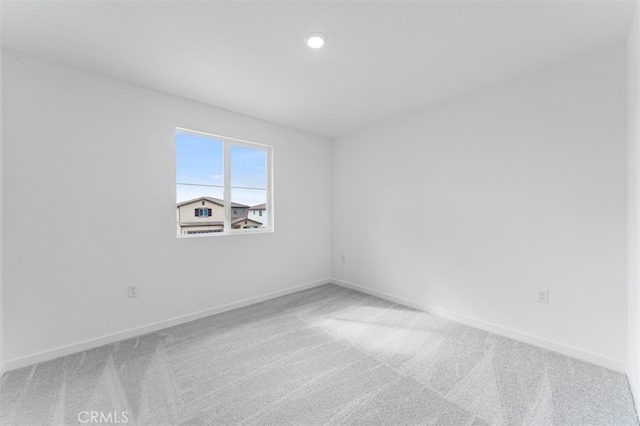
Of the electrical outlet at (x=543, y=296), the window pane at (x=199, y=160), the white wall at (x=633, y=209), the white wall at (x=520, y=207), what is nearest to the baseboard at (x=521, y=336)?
the white wall at (x=520, y=207)

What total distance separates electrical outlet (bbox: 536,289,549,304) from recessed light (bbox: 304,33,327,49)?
2811 mm

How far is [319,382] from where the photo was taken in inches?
74.0

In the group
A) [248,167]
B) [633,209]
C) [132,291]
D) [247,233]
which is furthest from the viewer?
[248,167]

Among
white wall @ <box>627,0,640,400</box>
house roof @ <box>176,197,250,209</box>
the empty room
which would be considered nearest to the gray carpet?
the empty room

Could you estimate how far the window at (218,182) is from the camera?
301 cm

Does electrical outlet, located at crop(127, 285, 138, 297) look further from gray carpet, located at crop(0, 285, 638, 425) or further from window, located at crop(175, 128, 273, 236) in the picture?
window, located at crop(175, 128, 273, 236)

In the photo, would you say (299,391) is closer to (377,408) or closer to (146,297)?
(377,408)

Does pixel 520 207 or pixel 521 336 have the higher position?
pixel 520 207

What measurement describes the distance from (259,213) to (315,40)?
2.34 m

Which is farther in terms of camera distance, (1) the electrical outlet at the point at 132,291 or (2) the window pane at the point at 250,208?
(2) the window pane at the point at 250,208

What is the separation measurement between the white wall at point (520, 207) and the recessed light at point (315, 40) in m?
1.78

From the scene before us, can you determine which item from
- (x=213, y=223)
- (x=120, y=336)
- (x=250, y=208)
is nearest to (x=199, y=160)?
(x=213, y=223)

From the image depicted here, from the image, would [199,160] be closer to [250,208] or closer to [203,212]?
[203,212]

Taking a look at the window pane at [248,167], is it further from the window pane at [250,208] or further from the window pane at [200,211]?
the window pane at [200,211]
